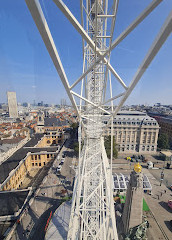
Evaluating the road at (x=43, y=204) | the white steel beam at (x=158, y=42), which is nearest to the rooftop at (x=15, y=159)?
the road at (x=43, y=204)

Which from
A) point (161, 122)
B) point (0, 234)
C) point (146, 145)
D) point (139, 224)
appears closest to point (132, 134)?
point (146, 145)

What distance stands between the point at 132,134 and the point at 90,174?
731 inches

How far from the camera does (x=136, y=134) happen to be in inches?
866

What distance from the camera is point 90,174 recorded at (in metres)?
5.64

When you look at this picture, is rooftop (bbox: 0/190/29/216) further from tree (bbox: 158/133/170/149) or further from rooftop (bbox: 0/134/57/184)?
tree (bbox: 158/133/170/149)

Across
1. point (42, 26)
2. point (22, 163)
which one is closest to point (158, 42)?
point (42, 26)

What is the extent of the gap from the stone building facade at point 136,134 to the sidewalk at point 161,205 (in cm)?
882

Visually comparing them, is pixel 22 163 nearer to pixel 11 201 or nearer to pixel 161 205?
pixel 11 201

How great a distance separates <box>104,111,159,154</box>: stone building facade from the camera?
21625mm

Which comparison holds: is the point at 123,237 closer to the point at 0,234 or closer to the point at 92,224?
the point at 92,224

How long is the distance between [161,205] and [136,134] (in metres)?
13.0

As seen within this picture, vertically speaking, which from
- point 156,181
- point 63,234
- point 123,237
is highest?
point 63,234

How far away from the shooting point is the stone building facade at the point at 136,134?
2162 cm

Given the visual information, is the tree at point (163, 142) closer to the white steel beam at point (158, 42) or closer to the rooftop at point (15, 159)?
the rooftop at point (15, 159)
